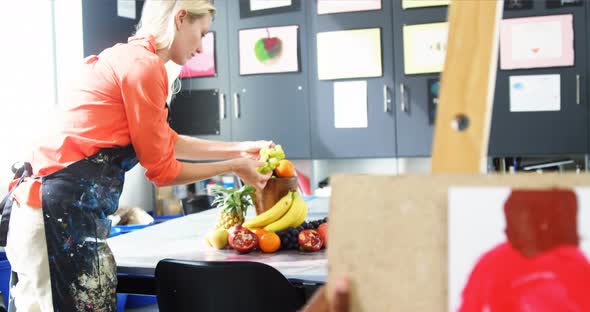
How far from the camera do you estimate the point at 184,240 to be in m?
2.27

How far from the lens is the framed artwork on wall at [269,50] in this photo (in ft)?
14.4

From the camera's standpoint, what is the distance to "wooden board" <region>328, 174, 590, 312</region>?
0.76 meters

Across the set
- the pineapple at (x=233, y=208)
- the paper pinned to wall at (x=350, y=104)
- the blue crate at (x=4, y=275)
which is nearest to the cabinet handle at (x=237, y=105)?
the paper pinned to wall at (x=350, y=104)

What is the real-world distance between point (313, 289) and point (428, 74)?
2703 millimetres

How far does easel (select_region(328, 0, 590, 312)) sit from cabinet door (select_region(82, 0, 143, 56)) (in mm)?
3599

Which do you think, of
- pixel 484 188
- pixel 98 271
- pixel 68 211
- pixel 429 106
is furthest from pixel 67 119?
pixel 429 106

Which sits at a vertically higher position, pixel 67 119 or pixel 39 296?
pixel 67 119

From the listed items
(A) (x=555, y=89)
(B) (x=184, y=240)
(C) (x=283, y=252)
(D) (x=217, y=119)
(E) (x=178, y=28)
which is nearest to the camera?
(E) (x=178, y=28)

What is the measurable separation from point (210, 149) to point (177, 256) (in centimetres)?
50

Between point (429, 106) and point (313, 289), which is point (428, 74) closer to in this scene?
point (429, 106)

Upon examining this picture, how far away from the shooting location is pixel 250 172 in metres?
2.10

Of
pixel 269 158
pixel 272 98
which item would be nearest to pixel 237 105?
pixel 272 98

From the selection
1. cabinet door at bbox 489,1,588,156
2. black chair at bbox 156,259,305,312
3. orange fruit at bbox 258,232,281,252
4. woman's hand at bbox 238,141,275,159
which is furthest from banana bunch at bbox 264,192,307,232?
cabinet door at bbox 489,1,588,156

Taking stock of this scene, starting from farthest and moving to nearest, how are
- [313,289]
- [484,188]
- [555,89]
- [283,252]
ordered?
1. [555,89]
2. [283,252]
3. [313,289]
4. [484,188]
